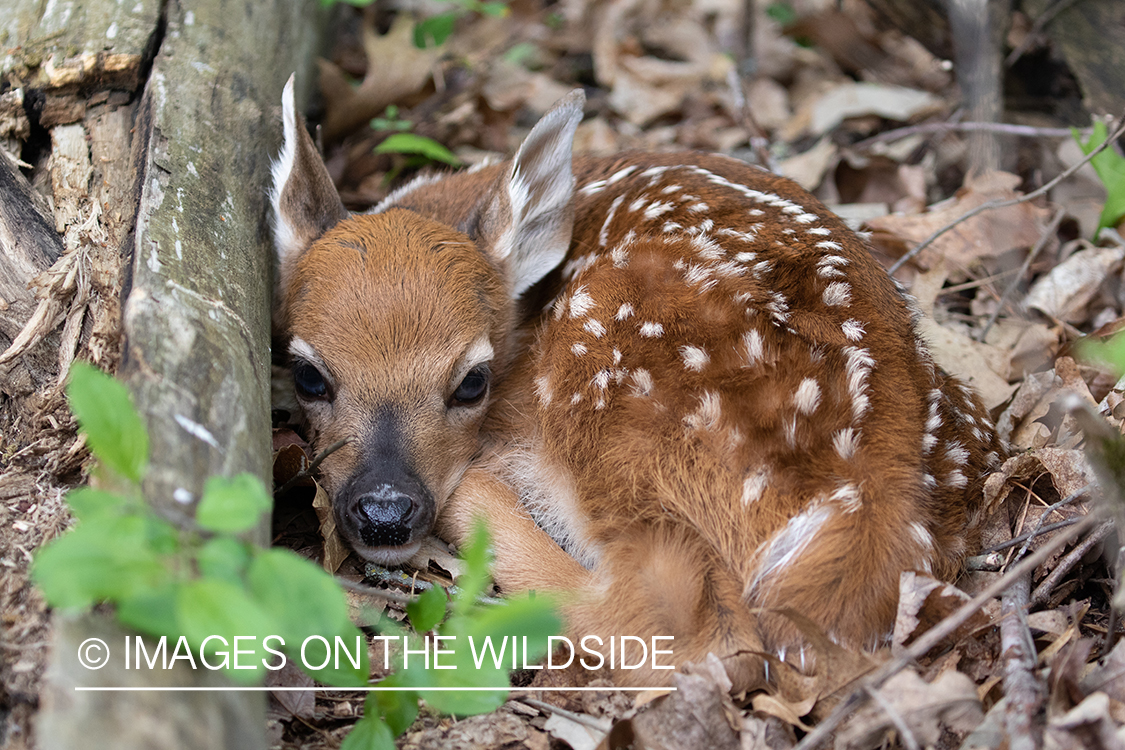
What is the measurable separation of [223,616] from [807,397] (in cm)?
159

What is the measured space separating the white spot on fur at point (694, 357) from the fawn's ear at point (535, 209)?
38.3 inches

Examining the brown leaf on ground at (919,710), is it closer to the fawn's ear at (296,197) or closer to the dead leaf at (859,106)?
the fawn's ear at (296,197)

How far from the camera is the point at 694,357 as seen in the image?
101 inches

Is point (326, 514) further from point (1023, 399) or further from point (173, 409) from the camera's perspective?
point (1023, 399)

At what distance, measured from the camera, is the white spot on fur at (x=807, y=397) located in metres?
2.38

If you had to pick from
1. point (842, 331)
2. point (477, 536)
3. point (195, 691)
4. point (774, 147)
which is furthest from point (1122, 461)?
point (774, 147)

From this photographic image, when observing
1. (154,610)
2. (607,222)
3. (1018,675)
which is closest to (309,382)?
(607,222)

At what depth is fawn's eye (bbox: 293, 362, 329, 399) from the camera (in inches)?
117

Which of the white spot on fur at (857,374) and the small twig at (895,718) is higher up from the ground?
the white spot on fur at (857,374)

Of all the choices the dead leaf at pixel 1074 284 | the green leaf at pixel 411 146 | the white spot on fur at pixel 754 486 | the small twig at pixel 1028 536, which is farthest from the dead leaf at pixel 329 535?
the dead leaf at pixel 1074 284

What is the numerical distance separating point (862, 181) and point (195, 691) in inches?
163

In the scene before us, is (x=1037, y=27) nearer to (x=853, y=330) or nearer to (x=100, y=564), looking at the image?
(x=853, y=330)

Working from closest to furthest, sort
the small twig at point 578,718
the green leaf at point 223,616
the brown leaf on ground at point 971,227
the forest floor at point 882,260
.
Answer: the green leaf at point 223,616
the forest floor at point 882,260
the small twig at point 578,718
the brown leaf on ground at point 971,227

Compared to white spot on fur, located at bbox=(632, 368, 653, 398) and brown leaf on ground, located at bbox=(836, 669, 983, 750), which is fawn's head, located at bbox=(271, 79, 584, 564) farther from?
brown leaf on ground, located at bbox=(836, 669, 983, 750)
